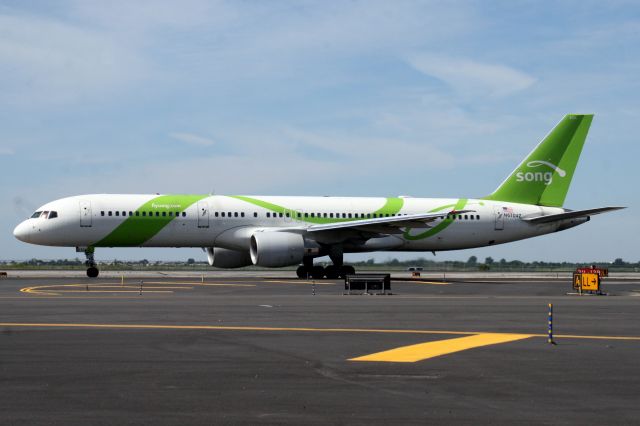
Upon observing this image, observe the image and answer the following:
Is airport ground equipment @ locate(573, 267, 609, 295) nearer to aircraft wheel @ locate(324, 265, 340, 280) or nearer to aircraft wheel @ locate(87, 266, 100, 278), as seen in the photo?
aircraft wheel @ locate(324, 265, 340, 280)

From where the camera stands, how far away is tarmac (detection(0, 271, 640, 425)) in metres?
9.73

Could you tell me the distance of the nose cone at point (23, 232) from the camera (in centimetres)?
4538

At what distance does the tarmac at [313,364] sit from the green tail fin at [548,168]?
94.9ft

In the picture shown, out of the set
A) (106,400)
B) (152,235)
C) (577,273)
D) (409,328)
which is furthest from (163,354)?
(152,235)

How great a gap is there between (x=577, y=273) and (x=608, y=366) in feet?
86.3

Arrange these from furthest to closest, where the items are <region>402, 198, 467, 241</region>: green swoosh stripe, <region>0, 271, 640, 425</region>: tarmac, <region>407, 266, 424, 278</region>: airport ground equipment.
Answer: <region>407, 266, 424, 278</region>: airport ground equipment, <region>402, 198, 467, 241</region>: green swoosh stripe, <region>0, 271, 640, 425</region>: tarmac

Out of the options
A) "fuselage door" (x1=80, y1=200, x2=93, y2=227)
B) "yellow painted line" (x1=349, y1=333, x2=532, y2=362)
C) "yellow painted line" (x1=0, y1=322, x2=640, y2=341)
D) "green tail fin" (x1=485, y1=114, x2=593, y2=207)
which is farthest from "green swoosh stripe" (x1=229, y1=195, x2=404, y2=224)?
"yellow painted line" (x1=349, y1=333, x2=532, y2=362)

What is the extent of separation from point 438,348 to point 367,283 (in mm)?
19623

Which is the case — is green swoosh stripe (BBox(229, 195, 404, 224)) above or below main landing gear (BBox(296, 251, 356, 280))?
above

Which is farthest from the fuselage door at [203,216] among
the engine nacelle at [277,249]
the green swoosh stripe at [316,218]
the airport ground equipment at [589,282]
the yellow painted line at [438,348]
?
the yellow painted line at [438,348]

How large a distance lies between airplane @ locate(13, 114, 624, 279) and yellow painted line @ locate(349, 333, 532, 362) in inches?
1073

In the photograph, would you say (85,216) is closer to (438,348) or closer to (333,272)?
(333,272)

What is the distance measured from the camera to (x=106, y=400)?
33.7 feet

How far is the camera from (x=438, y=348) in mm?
15883
